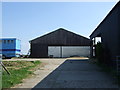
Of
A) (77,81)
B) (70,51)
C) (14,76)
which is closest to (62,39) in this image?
(70,51)

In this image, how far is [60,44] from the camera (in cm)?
4628

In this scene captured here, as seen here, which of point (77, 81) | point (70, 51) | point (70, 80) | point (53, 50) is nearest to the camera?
point (77, 81)

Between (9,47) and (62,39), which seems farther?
(62,39)

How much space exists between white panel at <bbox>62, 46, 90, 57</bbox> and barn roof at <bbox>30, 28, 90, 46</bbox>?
113 cm

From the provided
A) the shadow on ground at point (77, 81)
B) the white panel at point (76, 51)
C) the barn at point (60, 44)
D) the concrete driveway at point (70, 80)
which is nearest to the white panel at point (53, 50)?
the barn at point (60, 44)

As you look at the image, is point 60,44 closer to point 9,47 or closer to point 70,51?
point 70,51

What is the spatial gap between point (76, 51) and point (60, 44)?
147 inches

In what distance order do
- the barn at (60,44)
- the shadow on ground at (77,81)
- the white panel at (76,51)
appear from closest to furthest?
the shadow on ground at (77,81)
the barn at (60,44)
the white panel at (76,51)

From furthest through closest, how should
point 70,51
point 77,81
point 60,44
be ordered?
point 70,51 < point 60,44 < point 77,81

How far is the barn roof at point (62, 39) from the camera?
149ft

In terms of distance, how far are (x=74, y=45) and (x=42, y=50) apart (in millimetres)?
6743

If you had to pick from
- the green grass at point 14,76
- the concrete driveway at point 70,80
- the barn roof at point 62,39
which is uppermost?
the barn roof at point 62,39

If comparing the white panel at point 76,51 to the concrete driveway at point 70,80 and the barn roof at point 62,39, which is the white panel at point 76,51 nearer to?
the barn roof at point 62,39

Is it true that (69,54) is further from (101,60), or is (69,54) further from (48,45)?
(101,60)
